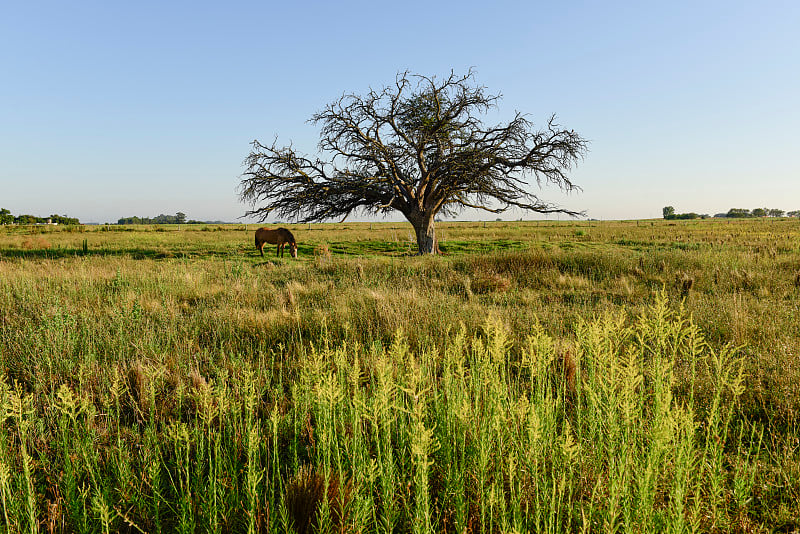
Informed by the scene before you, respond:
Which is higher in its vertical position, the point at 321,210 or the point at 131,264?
the point at 321,210

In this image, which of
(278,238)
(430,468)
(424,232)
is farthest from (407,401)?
(278,238)

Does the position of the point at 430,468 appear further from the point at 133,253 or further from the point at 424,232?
the point at 133,253

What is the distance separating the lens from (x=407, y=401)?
10.2ft

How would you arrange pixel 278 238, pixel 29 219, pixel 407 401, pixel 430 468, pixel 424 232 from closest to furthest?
1. pixel 430 468
2. pixel 407 401
3. pixel 424 232
4. pixel 278 238
5. pixel 29 219

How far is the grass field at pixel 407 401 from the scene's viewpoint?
2.24m

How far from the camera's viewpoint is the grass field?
2240 mm

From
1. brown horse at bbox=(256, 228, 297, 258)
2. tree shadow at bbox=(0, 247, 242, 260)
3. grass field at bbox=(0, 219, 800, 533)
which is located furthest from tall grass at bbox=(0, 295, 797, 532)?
tree shadow at bbox=(0, 247, 242, 260)

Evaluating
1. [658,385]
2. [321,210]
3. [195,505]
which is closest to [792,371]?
[658,385]

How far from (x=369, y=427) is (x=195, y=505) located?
4.50ft

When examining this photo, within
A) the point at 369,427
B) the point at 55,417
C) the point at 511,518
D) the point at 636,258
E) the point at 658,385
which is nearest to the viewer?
the point at 511,518

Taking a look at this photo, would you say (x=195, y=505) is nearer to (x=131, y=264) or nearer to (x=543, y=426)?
(x=543, y=426)

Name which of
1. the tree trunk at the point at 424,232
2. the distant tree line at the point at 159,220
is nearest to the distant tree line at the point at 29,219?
the distant tree line at the point at 159,220

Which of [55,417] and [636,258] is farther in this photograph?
[636,258]

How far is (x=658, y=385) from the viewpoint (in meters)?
2.46
